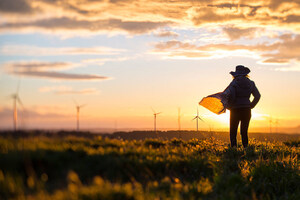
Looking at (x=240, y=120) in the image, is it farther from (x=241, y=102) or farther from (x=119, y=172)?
(x=119, y=172)

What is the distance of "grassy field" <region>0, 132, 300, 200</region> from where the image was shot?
5.67 metres

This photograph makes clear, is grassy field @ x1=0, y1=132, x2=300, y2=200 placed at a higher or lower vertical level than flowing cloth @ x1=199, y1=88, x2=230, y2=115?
lower

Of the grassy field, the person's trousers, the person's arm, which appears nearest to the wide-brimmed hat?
the person's arm

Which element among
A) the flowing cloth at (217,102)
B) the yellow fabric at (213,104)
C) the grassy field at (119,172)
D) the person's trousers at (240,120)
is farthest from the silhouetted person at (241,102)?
the grassy field at (119,172)

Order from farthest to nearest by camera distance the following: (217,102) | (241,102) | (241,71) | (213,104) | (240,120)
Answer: (213,104), (217,102), (241,71), (240,120), (241,102)

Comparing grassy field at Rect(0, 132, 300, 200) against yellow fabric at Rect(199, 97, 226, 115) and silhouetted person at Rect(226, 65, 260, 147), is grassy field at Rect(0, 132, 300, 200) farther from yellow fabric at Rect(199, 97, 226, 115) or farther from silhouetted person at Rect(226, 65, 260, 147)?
yellow fabric at Rect(199, 97, 226, 115)

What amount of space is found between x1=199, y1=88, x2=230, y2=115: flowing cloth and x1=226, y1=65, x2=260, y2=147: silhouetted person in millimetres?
155

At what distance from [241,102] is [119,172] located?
7103mm

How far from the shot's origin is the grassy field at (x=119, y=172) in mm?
5672

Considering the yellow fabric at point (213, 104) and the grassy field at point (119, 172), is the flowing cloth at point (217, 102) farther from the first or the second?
the grassy field at point (119, 172)

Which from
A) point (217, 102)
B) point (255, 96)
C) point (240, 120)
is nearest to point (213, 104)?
point (217, 102)

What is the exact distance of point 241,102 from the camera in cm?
1289

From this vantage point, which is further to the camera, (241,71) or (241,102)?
(241,71)

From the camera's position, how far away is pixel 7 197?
17.1 feet
